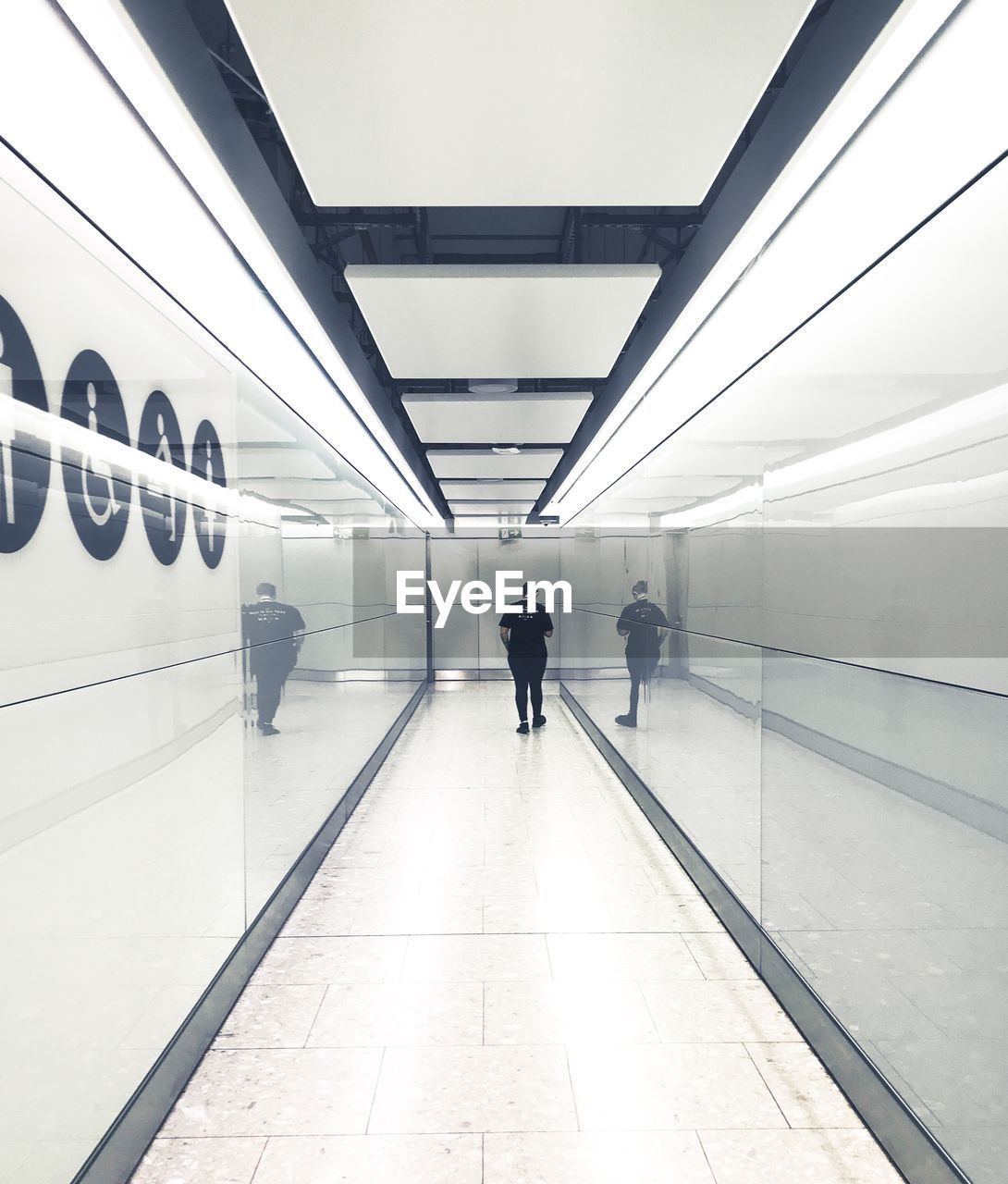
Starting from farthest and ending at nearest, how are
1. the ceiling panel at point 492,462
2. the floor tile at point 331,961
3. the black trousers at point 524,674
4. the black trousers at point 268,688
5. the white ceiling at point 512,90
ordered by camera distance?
the black trousers at point 524,674, the ceiling panel at point 492,462, the black trousers at point 268,688, the floor tile at point 331,961, the white ceiling at point 512,90

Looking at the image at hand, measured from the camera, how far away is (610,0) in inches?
83.6

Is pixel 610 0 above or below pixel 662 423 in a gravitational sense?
above

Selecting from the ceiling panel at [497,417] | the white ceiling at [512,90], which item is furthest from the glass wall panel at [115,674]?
the ceiling panel at [497,417]

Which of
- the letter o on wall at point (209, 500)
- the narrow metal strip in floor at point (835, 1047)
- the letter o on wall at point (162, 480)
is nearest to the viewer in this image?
the narrow metal strip in floor at point (835, 1047)

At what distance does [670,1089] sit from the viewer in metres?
2.89

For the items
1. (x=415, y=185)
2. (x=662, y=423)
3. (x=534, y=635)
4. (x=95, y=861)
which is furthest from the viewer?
(x=534, y=635)

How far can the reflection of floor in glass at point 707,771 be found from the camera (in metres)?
4.09

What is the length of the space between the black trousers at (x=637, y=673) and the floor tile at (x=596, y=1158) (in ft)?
14.2

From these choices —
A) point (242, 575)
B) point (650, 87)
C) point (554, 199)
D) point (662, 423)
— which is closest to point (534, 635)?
point (662, 423)

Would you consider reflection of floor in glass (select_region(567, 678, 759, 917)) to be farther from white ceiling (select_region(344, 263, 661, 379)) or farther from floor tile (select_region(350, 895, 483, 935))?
white ceiling (select_region(344, 263, 661, 379))

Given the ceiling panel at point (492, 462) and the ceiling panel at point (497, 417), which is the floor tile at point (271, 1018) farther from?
the ceiling panel at point (492, 462)

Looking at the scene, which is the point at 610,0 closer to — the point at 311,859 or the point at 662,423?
the point at 662,423

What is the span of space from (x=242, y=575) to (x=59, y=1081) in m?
2.16

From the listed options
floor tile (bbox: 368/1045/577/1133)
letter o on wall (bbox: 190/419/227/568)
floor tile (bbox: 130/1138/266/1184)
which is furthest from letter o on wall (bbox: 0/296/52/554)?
floor tile (bbox: 368/1045/577/1133)
